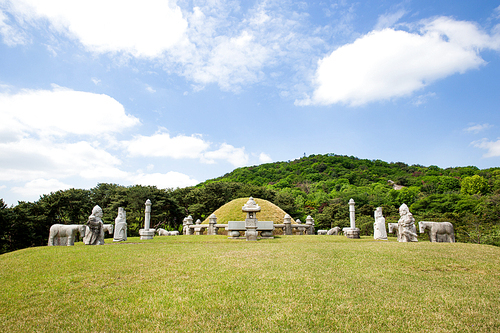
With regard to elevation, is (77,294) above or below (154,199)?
below

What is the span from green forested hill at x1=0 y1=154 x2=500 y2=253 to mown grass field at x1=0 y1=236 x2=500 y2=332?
47.5 ft

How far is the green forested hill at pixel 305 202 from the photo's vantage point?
24.4 m

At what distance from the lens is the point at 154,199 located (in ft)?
114

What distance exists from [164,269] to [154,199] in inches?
1166

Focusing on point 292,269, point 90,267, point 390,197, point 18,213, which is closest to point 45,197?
point 18,213

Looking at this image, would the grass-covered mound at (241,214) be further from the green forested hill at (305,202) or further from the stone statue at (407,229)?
the stone statue at (407,229)

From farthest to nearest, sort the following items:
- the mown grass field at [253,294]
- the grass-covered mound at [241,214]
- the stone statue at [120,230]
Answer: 1. the grass-covered mound at [241,214]
2. the stone statue at [120,230]
3. the mown grass field at [253,294]

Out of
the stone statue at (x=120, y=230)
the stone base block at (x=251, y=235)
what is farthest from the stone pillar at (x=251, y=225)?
the stone statue at (x=120, y=230)

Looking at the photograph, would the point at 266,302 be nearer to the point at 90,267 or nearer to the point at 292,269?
the point at 292,269

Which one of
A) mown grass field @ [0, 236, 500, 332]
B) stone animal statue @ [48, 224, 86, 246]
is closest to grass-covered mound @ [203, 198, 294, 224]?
stone animal statue @ [48, 224, 86, 246]

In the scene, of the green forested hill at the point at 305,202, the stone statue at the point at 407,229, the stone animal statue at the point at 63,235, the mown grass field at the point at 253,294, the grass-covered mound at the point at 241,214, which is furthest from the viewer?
the grass-covered mound at the point at 241,214

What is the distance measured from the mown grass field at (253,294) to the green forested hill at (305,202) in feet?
47.5

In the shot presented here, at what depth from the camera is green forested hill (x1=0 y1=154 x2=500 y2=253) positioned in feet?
80.1

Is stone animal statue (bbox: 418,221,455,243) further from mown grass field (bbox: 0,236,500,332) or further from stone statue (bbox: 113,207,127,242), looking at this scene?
stone statue (bbox: 113,207,127,242)
